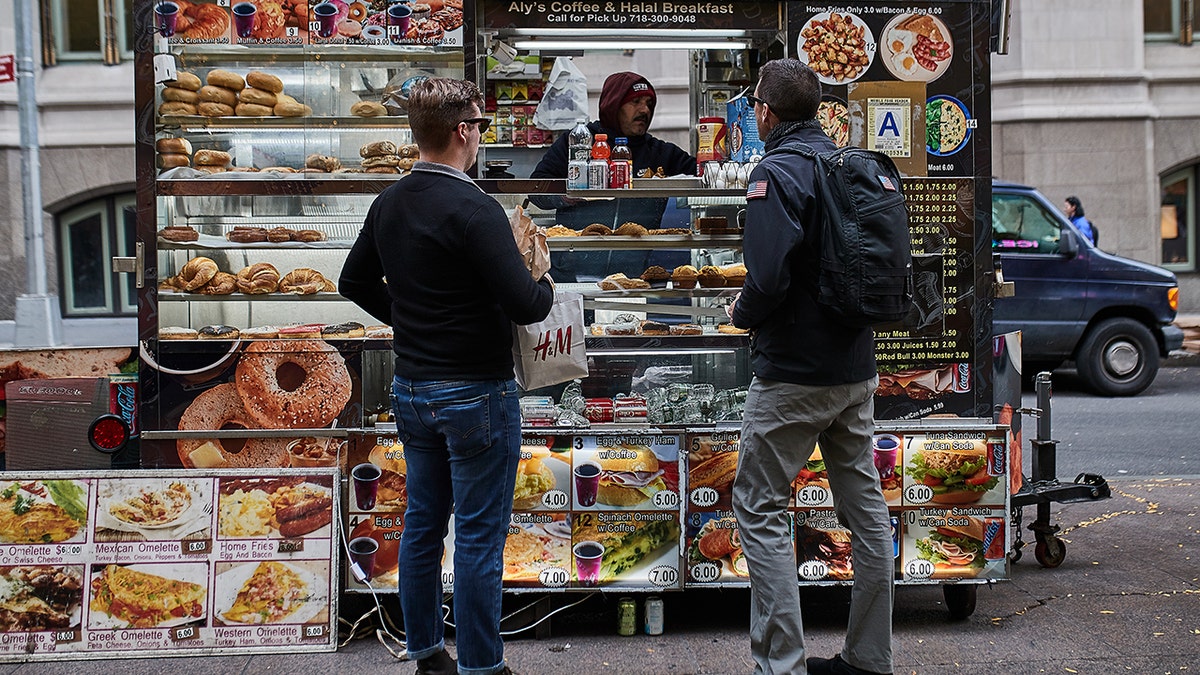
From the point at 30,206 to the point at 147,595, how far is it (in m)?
9.25

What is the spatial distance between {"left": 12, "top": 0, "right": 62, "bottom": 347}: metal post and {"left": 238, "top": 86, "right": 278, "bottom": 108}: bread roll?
25.9 feet

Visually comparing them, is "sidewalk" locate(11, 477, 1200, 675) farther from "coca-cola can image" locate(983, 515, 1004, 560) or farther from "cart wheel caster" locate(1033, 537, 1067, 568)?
"coca-cola can image" locate(983, 515, 1004, 560)

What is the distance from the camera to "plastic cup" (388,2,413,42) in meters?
4.75

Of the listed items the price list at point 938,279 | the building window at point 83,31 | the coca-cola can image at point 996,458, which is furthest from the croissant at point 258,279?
the building window at point 83,31

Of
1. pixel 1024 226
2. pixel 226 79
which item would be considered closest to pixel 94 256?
pixel 1024 226

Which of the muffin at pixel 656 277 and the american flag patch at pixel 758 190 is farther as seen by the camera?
the muffin at pixel 656 277

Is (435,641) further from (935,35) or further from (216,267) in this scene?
(935,35)

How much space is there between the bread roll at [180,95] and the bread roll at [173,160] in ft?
0.77

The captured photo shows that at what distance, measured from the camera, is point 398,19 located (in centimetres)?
477

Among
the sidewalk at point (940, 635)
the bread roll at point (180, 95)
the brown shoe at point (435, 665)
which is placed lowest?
the sidewalk at point (940, 635)

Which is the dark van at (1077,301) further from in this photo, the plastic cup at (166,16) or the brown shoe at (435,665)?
the brown shoe at (435,665)

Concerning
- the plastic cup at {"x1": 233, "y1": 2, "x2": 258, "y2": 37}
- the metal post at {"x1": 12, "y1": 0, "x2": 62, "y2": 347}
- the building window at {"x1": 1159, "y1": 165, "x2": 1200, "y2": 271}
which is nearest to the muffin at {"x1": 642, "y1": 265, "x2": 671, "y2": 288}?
the plastic cup at {"x1": 233, "y1": 2, "x2": 258, "y2": 37}

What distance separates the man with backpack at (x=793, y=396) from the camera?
11.7 ft

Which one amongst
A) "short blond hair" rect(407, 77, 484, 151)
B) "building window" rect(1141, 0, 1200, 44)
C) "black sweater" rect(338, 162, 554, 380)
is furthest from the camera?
"building window" rect(1141, 0, 1200, 44)
